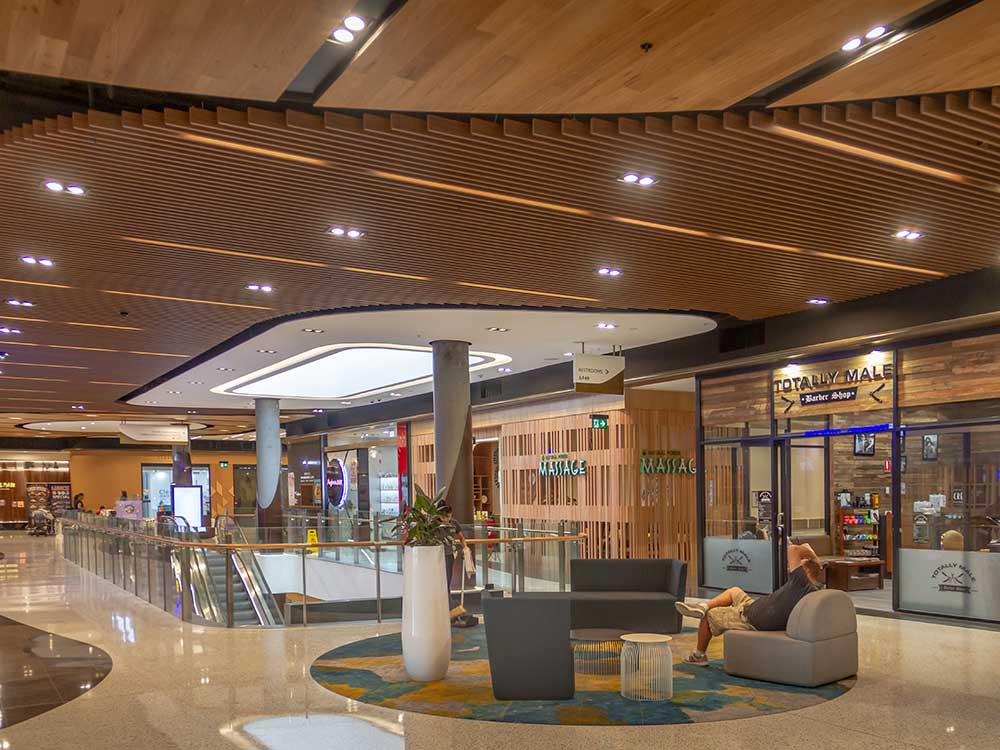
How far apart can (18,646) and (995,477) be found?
10070 mm

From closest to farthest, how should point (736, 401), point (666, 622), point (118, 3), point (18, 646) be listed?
point (118, 3) → point (666, 622) → point (18, 646) → point (736, 401)

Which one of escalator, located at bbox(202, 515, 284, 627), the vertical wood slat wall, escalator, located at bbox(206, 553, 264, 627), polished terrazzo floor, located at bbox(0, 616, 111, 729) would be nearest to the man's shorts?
polished terrazzo floor, located at bbox(0, 616, 111, 729)

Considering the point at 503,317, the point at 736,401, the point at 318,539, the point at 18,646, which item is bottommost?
the point at 18,646

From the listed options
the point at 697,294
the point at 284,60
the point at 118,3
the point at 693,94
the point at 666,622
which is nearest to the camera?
the point at 118,3

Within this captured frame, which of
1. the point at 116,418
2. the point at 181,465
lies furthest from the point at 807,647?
the point at 181,465

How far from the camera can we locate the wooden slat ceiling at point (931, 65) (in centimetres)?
426

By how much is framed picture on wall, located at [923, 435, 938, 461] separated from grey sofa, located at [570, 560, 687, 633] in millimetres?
3313

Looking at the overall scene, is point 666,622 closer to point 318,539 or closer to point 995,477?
point 995,477

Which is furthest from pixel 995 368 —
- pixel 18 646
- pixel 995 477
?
pixel 18 646

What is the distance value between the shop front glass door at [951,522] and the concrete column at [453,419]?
6106 mm

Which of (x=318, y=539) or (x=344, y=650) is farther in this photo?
(x=318, y=539)

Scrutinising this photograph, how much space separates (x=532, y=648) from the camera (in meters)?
6.48

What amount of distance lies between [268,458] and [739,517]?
1297 centimetres

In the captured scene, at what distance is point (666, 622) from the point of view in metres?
8.50
